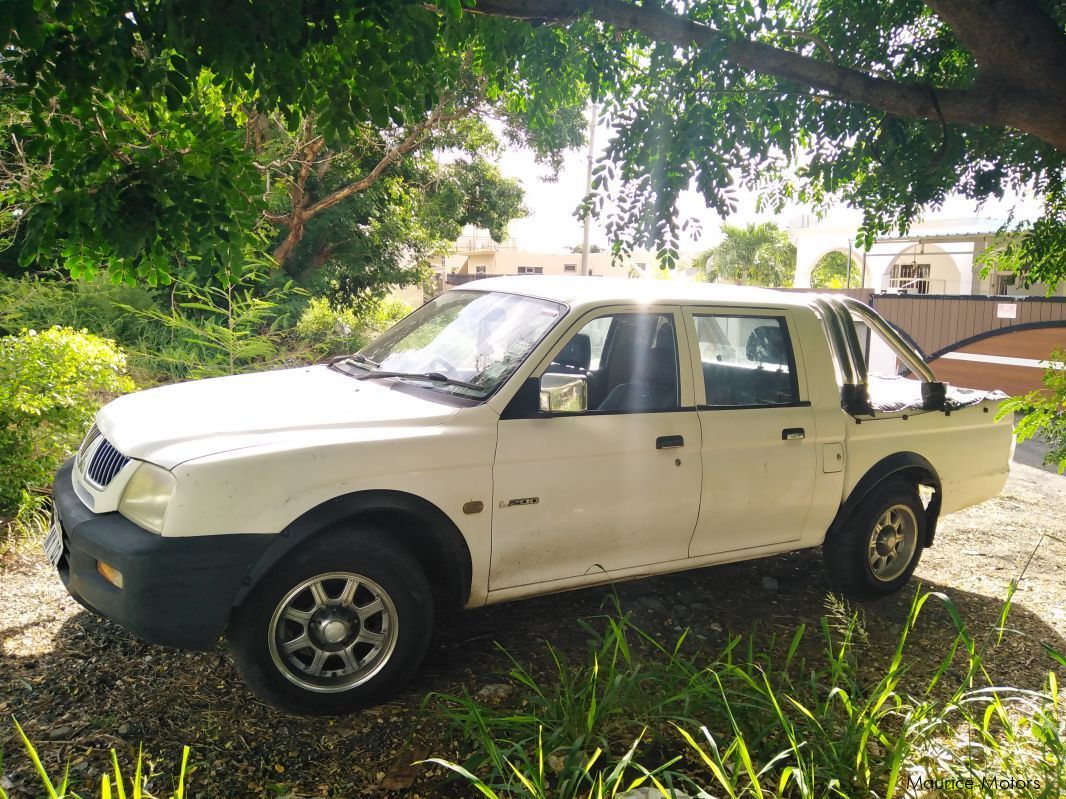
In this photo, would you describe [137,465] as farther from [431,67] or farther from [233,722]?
[431,67]

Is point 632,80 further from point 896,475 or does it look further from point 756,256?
point 756,256

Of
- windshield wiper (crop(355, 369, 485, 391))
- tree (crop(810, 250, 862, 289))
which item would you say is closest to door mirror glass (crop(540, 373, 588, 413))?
windshield wiper (crop(355, 369, 485, 391))

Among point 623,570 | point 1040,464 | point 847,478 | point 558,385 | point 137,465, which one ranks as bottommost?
point 1040,464

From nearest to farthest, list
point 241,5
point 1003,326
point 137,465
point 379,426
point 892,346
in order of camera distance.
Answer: point 241,5
point 137,465
point 379,426
point 892,346
point 1003,326

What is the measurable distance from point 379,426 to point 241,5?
165 cm

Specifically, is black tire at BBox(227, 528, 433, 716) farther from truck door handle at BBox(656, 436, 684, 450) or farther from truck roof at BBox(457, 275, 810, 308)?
truck roof at BBox(457, 275, 810, 308)

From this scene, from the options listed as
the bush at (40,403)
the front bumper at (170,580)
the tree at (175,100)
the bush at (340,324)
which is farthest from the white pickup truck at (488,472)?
the bush at (340,324)

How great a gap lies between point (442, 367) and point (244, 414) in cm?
98

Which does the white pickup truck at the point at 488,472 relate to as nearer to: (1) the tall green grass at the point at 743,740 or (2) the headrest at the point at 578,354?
(2) the headrest at the point at 578,354

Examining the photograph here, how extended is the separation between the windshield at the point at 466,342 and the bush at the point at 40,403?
7.19 feet

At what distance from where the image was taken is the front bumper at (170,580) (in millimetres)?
3031

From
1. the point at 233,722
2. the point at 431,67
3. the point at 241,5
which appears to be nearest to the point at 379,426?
the point at 233,722

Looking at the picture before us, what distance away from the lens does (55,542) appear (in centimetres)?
367

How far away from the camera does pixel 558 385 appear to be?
4.00m
